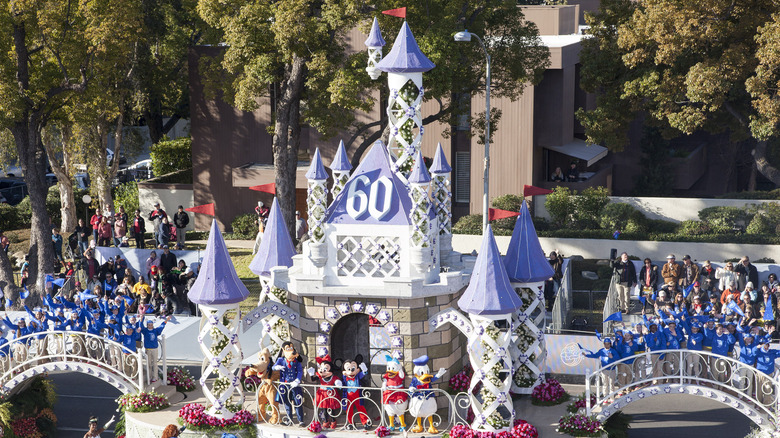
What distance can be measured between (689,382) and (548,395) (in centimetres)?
298

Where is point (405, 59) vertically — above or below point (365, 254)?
above

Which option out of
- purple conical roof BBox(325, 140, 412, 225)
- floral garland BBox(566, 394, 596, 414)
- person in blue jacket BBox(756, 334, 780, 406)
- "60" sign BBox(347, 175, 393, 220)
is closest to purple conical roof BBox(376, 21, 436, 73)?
purple conical roof BBox(325, 140, 412, 225)

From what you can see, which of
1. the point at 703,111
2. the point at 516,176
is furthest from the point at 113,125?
the point at 703,111

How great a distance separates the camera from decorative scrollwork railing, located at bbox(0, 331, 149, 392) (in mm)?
22484

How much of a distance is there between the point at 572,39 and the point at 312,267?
24862 mm

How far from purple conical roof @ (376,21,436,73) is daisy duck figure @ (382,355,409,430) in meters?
5.66

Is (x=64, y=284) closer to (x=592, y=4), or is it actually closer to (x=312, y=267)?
(x=312, y=267)

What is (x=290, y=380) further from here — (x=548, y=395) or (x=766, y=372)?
(x=766, y=372)

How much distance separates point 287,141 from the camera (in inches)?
1388

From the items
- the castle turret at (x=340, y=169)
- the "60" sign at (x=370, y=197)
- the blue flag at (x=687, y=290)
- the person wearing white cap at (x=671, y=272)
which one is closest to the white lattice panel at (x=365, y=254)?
the "60" sign at (x=370, y=197)

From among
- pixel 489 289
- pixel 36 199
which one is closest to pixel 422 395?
pixel 489 289

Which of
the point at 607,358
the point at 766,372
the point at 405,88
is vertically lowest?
the point at 766,372

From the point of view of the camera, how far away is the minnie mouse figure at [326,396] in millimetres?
20922

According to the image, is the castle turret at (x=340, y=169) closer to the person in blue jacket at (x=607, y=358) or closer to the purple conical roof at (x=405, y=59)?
the purple conical roof at (x=405, y=59)
